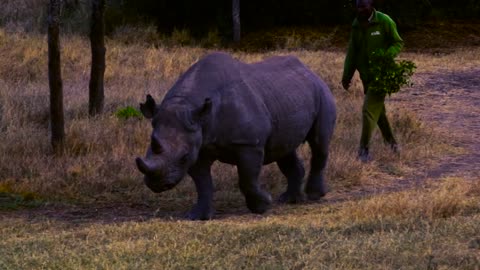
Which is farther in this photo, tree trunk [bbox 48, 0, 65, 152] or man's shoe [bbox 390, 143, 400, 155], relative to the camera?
man's shoe [bbox 390, 143, 400, 155]

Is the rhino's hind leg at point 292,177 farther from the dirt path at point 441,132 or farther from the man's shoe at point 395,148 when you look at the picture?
the man's shoe at point 395,148

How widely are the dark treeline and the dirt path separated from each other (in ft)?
29.7

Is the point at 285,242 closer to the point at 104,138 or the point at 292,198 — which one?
the point at 292,198

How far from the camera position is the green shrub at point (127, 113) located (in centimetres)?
1270

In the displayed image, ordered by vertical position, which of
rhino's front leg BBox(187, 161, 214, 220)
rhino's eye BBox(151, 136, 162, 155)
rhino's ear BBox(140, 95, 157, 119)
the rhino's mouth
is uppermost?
rhino's ear BBox(140, 95, 157, 119)

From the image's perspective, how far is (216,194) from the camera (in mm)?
9766

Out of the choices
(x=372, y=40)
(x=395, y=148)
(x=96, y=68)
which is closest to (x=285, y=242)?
(x=372, y=40)

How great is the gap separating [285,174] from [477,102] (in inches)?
317

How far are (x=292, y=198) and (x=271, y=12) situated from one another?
68.7ft

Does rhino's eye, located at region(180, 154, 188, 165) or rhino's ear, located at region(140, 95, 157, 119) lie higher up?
rhino's ear, located at region(140, 95, 157, 119)

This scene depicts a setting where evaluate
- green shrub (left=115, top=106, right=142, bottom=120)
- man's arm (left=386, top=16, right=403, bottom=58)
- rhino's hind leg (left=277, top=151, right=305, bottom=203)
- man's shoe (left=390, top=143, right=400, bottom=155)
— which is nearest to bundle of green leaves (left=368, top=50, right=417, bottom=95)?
man's arm (left=386, top=16, right=403, bottom=58)

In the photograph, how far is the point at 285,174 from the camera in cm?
984

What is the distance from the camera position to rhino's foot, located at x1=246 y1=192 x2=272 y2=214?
344 inches

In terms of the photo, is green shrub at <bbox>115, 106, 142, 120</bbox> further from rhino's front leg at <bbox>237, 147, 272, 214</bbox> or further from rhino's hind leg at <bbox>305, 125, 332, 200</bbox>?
rhino's front leg at <bbox>237, 147, 272, 214</bbox>
